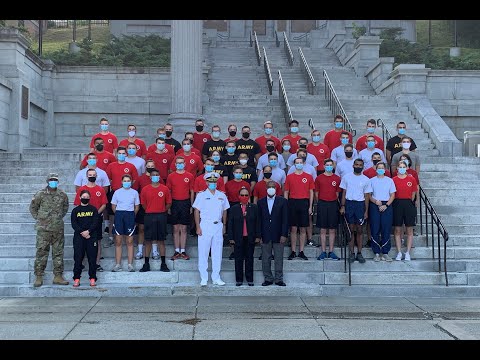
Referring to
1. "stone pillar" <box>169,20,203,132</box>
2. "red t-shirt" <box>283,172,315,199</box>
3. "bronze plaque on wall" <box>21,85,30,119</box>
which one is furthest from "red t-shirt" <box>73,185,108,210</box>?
"bronze plaque on wall" <box>21,85,30,119</box>

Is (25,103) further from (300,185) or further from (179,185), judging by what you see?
(300,185)

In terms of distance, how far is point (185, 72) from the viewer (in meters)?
18.7

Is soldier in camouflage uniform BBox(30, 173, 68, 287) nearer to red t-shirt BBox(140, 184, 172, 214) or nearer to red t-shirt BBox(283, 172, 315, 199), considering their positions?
red t-shirt BBox(140, 184, 172, 214)

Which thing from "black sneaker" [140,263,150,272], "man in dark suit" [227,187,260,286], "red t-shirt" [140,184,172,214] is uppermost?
"red t-shirt" [140,184,172,214]

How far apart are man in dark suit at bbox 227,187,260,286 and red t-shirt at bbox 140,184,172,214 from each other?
1.25 m

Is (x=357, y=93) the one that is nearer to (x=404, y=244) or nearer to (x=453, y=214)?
(x=453, y=214)

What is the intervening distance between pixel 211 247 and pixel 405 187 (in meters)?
3.81

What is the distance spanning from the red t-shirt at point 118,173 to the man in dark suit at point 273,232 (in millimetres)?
2583

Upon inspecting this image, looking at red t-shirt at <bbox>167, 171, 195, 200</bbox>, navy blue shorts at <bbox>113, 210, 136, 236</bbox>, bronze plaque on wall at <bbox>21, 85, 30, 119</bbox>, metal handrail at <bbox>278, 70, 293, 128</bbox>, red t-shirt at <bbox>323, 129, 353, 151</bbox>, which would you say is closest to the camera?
navy blue shorts at <bbox>113, 210, 136, 236</bbox>

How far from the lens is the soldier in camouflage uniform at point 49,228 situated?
11125 mm

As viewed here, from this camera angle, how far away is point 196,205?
11.5m

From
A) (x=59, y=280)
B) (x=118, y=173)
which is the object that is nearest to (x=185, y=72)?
(x=118, y=173)

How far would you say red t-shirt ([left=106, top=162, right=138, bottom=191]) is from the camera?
12.3 metres

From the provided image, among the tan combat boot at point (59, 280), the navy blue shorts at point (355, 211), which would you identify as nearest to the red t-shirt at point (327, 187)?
the navy blue shorts at point (355, 211)
